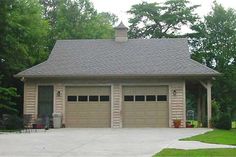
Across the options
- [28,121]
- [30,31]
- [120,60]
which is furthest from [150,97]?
[30,31]

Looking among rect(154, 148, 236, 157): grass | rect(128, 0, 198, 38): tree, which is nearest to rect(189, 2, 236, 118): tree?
rect(128, 0, 198, 38): tree

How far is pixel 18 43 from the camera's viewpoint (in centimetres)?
2794

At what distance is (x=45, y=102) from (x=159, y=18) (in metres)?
20.5

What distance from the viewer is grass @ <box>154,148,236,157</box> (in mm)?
11500

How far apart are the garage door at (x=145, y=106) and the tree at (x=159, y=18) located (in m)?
18.1

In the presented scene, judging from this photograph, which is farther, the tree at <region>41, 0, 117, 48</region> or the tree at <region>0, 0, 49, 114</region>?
the tree at <region>41, 0, 117, 48</region>

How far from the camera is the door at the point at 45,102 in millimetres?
26688

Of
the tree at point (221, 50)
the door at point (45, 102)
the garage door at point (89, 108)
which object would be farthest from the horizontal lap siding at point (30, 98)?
the tree at point (221, 50)

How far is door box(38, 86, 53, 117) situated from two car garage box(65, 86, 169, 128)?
0.91 meters

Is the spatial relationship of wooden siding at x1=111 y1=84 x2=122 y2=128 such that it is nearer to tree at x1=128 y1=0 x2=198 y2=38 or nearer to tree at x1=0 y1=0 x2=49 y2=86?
tree at x1=0 y1=0 x2=49 y2=86

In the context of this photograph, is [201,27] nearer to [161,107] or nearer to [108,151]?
[161,107]

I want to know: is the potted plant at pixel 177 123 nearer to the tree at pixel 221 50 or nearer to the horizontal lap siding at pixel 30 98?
the horizontal lap siding at pixel 30 98

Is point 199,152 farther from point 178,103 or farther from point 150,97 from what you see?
point 150,97

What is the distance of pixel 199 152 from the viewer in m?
12.1
